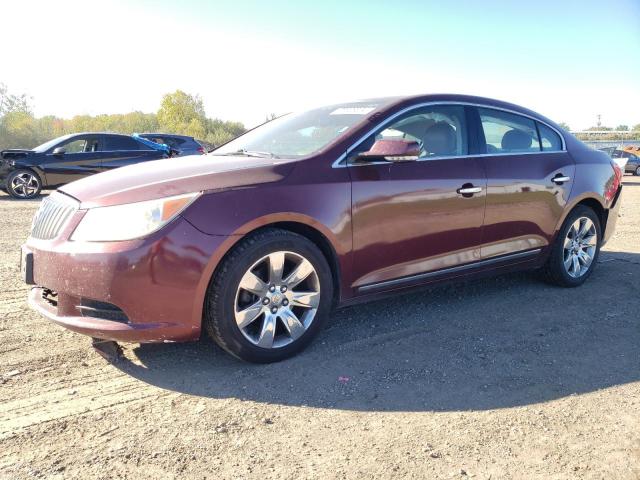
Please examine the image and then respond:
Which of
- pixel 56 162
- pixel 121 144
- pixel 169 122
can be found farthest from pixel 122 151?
pixel 169 122

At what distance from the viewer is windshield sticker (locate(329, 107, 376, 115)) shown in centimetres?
385

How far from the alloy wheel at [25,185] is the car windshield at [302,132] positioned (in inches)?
370

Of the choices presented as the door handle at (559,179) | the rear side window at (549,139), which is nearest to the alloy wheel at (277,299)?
the door handle at (559,179)

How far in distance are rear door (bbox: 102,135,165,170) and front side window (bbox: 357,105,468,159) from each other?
9.60 metres

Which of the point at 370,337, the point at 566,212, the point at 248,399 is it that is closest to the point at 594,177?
the point at 566,212

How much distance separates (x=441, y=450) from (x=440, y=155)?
225 centimetres

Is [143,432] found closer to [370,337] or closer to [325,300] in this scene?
[325,300]

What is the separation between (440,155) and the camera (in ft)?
13.1

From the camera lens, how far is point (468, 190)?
4.00 meters

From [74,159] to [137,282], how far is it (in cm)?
1036

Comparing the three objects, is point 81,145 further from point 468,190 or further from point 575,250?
point 575,250

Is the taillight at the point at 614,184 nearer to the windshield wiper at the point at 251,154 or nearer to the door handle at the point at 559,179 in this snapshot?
the door handle at the point at 559,179

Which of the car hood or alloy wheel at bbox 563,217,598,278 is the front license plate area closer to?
the car hood

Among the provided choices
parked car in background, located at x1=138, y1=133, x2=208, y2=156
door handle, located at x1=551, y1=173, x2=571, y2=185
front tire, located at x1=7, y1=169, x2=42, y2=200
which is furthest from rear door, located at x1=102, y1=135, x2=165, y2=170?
door handle, located at x1=551, y1=173, x2=571, y2=185
